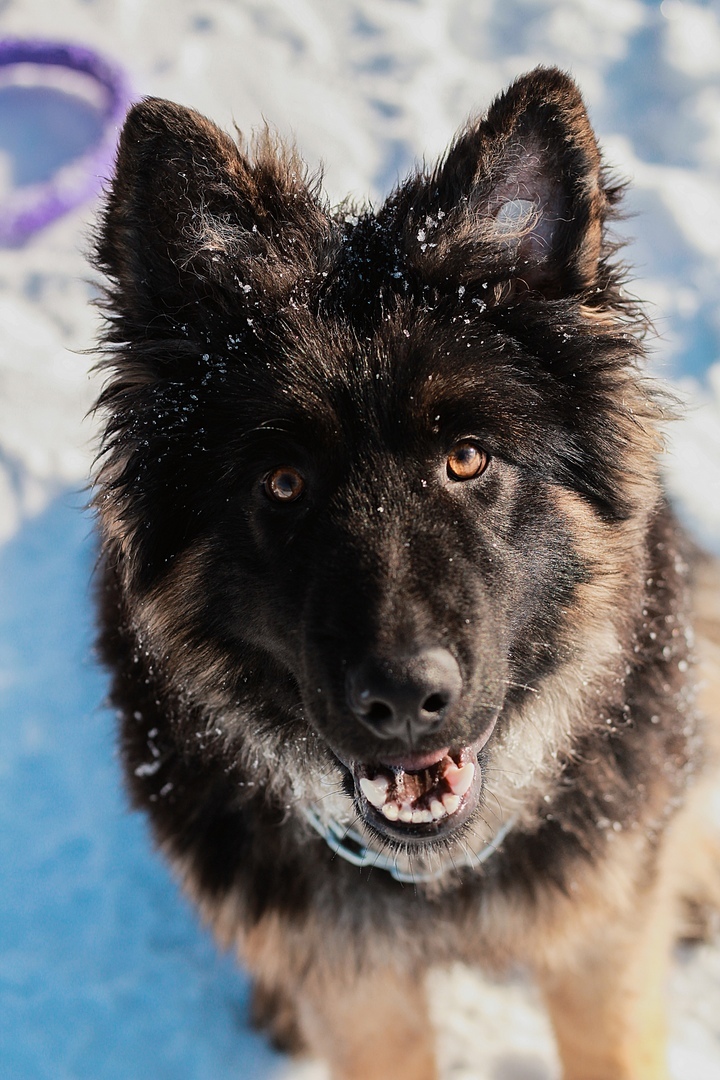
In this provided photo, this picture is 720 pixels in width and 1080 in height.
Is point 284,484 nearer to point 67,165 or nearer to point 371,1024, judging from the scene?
point 371,1024

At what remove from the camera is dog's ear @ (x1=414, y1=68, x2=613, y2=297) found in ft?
7.81

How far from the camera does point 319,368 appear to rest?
2.40 m

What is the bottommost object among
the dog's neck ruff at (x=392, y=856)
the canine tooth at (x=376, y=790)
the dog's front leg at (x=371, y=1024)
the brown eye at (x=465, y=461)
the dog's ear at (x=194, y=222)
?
the dog's front leg at (x=371, y=1024)

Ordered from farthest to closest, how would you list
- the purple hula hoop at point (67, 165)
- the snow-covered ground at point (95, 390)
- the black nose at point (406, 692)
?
the purple hula hoop at point (67, 165)
the snow-covered ground at point (95, 390)
the black nose at point (406, 692)

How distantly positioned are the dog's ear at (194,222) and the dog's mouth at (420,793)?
126 cm

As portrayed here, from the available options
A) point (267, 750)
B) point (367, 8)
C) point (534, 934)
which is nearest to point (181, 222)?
point (267, 750)

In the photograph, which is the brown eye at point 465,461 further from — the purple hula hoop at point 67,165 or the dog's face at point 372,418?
the purple hula hoop at point 67,165

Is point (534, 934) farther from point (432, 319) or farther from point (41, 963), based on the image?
point (41, 963)

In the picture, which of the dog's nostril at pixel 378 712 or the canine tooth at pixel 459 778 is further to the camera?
the canine tooth at pixel 459 778

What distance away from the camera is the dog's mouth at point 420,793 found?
7.75ft

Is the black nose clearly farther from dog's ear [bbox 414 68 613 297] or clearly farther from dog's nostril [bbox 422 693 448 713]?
dog's ear [bbox 414 68 613 297]

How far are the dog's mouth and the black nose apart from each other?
9.7 inches

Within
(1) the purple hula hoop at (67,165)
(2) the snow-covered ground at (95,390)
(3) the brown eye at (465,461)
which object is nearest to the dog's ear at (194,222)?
(2) the snow-covered ground at (95,390)

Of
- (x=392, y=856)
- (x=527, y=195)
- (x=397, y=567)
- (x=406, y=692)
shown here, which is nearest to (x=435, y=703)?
(x=406, y=692)
